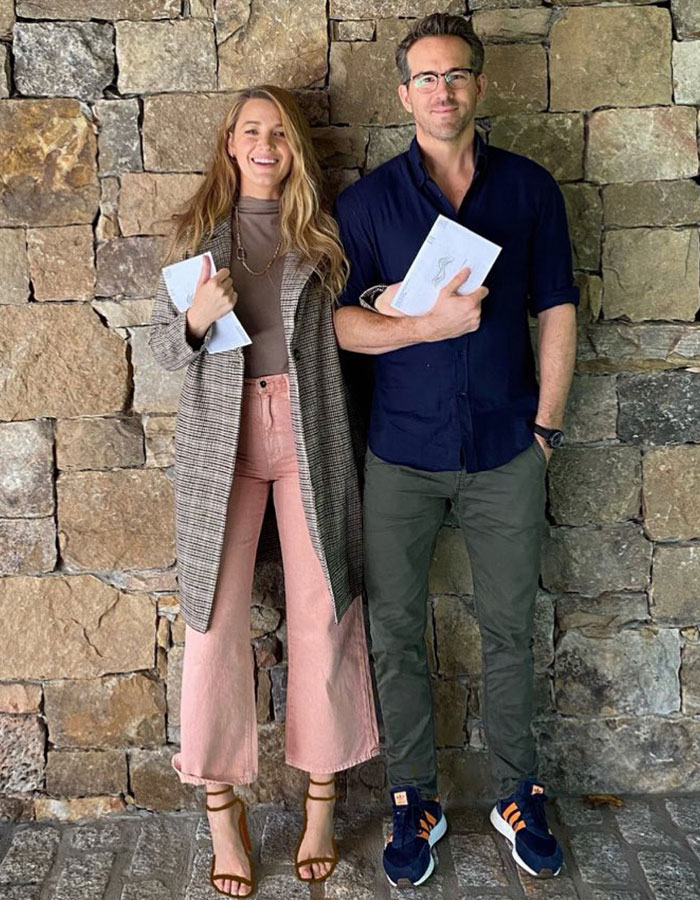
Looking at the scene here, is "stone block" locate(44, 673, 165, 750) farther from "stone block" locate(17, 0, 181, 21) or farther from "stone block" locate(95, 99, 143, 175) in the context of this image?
"stone block" locate(17, 0, 181, 21)

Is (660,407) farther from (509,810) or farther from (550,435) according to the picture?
(509,810)

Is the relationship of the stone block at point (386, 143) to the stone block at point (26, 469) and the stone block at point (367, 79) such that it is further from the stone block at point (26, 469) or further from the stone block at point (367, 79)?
the stone block at point (26, 469)

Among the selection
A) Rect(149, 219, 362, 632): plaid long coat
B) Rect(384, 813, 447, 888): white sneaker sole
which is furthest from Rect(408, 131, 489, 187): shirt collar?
Rect(384, 813, 447, 888): white sneaker sole

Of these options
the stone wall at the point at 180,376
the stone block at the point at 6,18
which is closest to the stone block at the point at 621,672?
the stone wall at the point at 180,376

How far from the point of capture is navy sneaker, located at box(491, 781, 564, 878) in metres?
2.48

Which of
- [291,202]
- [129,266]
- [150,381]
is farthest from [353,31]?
[150,381]

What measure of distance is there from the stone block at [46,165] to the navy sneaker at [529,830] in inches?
84.0

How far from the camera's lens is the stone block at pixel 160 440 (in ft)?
8.98

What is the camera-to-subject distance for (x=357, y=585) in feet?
8.44

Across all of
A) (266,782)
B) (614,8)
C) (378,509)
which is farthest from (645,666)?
(614,8)


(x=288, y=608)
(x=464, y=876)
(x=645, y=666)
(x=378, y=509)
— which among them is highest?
(x=378, y=509)

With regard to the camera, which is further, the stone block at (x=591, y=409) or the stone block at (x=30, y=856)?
the stone block at (x=591, y=409)

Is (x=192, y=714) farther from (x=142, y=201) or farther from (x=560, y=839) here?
(x=142, y=201)

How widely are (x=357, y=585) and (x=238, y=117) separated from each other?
1352 millimetres
